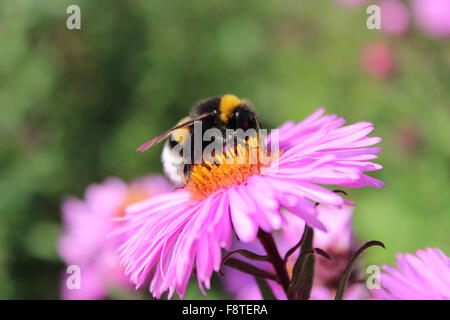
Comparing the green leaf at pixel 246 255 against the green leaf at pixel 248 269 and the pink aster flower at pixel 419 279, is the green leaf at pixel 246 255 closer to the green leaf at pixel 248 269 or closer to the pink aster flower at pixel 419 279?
the green leaf at pixel 248 269

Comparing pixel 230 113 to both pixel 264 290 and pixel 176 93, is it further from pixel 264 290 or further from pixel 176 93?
pixel 176 93

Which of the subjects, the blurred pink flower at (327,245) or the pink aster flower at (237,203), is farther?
the blurred pink flower at (327,245)

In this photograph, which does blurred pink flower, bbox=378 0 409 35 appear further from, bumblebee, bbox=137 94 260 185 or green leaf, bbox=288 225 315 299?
green leaf, bbox=288 225 315 299

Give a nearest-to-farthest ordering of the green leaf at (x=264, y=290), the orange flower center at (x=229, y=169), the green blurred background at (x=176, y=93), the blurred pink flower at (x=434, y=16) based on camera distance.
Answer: the green leaf at (x=264, y=290), the orange flower center at (x=229, y=169), the green blurred background at (x=176, y=93), the blurred pink flower at (x=434, y=16)

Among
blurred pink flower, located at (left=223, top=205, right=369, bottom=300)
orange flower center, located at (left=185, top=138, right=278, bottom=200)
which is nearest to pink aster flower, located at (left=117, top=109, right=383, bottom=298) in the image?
orange flower center, located at (left=185, top=138, right=278, bottom=200)

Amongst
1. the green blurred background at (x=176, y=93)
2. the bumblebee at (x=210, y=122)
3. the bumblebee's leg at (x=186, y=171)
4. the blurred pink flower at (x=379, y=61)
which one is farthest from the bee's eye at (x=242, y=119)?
the blurred pink flower at (x=379, y=61)

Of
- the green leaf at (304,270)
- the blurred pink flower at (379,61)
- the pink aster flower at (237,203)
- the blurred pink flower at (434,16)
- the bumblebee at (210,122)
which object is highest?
the blurred pink flower at (434,16)

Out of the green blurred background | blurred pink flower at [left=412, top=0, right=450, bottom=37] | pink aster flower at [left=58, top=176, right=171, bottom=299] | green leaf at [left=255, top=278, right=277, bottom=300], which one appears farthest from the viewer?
blurred pink flower at [left=412, top=0, right=450, bottom=37]

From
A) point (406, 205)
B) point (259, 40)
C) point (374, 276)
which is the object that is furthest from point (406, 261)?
point (259, 40)
